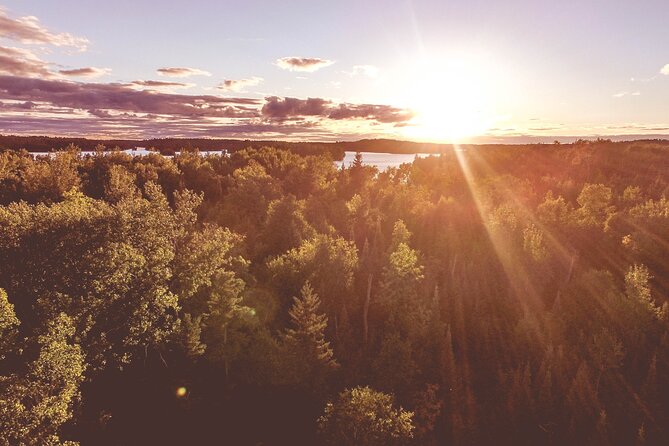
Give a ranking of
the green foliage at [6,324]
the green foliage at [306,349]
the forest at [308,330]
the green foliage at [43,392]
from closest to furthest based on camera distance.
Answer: the green foliage at [43,392], the green foliage at [6,324], the forest at [308,330], the green foliage at [306,349]

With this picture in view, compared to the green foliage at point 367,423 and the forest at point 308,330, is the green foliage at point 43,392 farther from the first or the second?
the green foliage at point 367,423

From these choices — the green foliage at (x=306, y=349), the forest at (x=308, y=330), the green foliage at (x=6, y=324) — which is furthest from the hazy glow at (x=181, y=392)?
the green foliage at (x=6, y=324)

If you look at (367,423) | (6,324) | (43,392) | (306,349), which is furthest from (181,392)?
(367,423)

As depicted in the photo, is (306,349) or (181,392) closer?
(181,392)

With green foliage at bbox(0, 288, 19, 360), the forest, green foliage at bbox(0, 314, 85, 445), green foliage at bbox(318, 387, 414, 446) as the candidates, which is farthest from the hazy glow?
green foliage at bbox(0, 288, 19, 360)

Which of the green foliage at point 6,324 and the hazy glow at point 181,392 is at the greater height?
the green foliage at point 6,324

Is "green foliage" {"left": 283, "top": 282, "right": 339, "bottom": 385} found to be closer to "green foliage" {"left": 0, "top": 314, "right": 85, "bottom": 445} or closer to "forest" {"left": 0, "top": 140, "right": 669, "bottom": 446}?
"forest" {"left": 0, "top": 140, "right": 669, "bottom": 446}

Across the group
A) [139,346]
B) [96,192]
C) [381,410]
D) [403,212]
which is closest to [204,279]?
[139,346]

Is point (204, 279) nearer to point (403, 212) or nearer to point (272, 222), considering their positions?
point (272, 222)

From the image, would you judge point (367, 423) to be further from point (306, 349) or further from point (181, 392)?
point (181, 392)
